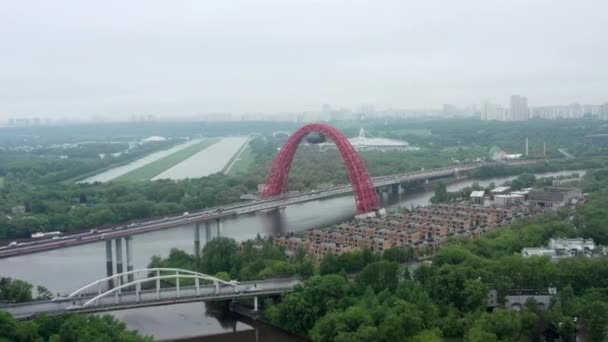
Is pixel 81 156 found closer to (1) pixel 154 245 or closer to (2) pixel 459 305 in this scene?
(1) pixel 154 245

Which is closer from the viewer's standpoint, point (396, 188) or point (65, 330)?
point (65, 330)

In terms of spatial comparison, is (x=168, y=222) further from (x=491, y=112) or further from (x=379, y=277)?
(x=491, y=112)

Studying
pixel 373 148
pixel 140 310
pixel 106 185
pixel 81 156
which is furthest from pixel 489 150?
pixel 140 310

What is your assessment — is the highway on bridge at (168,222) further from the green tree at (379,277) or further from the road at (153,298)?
the green tree at (379,277)

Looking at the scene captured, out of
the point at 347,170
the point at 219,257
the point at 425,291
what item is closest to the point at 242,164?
the point at 347,170

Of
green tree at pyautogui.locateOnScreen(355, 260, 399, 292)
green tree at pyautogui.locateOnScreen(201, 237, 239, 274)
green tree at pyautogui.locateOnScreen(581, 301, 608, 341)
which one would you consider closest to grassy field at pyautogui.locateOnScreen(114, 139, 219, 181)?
green tree at pyautogui.locateOnScreen(201, 237, 239, 274)
